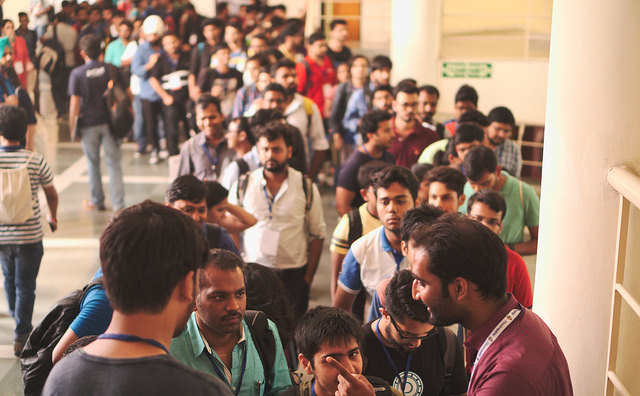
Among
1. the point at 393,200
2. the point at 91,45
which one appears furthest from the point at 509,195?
the point at 91,45

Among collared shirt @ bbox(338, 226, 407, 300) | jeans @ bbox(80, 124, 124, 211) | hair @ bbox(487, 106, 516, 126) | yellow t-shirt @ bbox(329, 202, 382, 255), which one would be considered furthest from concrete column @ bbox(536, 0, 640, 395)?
jeans @ bbox(80, 124, 124, 211)

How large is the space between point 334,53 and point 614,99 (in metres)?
8.86

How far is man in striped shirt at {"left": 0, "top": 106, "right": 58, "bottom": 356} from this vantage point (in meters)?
4.79

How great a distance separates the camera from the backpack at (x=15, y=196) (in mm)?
4730

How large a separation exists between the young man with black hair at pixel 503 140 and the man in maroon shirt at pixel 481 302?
3.90 meters

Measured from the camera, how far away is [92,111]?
25.8 feet

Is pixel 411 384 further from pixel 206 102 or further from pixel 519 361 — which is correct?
pixel 206 102

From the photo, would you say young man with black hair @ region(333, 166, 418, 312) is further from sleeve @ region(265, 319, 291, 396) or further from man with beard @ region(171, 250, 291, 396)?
man with beard @ region(171, 250, 291, 396)

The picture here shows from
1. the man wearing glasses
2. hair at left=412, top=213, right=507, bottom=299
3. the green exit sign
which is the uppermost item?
the green exit sign

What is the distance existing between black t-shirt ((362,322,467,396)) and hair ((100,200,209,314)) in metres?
1.38

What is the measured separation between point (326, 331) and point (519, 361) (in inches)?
32.7

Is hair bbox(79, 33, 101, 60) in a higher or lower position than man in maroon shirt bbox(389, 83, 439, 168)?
higher

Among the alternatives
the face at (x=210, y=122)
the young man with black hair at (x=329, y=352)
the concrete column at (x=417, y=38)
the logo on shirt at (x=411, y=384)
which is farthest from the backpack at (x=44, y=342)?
the concrete column at (x=417, y=38)

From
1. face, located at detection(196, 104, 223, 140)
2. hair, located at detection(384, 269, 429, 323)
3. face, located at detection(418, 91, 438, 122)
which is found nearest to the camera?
hair, located at detection(384, 269, 429, 323)
